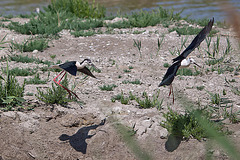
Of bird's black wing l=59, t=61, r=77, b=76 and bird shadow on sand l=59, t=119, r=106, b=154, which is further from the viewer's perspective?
bird shadow on sand l=59, t=119, r=106, b=154

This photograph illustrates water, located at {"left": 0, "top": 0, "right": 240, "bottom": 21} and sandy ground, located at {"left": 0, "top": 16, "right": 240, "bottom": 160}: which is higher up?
sandy ground, located at {"left": 0, "top": 16, "right": 240, "bottom": 160}

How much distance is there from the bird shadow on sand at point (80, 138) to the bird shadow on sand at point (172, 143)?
0.94 metres

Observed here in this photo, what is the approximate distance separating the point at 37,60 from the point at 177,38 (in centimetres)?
374

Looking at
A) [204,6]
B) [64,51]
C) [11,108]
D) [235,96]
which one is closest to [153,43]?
[64,51]

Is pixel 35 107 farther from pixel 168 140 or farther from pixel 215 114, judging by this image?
pixel 215 114

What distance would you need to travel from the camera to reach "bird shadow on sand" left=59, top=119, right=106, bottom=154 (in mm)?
3688

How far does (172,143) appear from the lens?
3467mm

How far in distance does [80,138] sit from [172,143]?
1.18 meters

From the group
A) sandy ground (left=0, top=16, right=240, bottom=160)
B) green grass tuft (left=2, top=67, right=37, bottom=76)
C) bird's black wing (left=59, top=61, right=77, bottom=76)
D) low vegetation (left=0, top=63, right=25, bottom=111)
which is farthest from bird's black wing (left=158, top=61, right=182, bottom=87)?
green grass tuft (left=2, top=67, right=37, bottom=76)

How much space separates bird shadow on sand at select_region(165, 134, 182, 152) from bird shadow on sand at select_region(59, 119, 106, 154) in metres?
0.94

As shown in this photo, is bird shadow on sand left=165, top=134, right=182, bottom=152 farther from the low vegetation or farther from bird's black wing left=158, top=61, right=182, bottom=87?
the low vegetation

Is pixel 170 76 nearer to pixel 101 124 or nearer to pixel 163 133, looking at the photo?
pixel 163 133

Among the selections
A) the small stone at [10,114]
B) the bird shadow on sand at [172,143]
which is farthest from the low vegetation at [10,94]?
the bird shadow on sand at [172,143]

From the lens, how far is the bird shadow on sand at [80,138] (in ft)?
12.1
